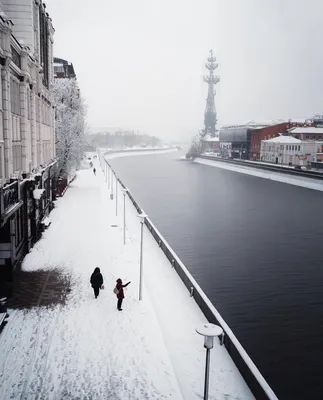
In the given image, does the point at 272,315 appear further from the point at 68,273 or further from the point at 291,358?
the point at 68,273

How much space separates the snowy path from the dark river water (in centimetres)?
202

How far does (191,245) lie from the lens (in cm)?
2808

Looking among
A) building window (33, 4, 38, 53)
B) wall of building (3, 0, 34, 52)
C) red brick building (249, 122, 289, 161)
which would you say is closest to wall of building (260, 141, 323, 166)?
red brick building (249, 122, 289, 161)

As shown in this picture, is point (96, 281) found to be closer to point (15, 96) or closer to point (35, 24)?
point (15, 96)

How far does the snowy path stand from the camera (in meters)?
10.4

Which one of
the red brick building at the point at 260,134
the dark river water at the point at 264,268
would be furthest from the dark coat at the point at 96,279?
the red brick building at the point at 260,134

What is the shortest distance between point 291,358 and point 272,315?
3353 millimetres

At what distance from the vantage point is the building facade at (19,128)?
1659 cm

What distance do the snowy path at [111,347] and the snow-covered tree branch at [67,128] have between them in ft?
90.8

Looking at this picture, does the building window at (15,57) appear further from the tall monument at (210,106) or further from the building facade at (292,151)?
the tall monument at (210,106)

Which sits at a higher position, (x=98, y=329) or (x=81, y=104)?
(x=81, y=104)

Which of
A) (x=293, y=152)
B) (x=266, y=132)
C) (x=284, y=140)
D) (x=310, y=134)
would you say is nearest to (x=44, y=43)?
(x=293, y=152)

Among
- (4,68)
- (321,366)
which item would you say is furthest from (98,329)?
(4,68)

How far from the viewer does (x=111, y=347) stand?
12.3 meters
